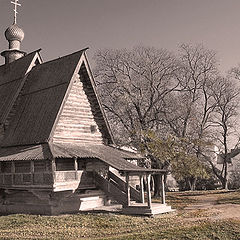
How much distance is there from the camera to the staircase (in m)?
21.1

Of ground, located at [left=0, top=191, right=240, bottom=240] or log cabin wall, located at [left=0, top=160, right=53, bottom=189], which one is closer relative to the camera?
ground, located at [left=0, top=191, right=240, bottom=240]

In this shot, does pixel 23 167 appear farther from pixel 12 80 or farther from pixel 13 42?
pixel 13 42

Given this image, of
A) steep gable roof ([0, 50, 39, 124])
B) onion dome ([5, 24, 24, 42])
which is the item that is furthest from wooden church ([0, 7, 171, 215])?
onion dome ([5, 24, 24, 42])

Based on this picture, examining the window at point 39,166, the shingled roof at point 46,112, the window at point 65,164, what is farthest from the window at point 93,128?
the window at point 39,166

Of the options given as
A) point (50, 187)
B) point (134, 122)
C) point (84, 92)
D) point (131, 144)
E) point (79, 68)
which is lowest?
point (50, 187)

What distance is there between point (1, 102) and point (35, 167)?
24.6 feet

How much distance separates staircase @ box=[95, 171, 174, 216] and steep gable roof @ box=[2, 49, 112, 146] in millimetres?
4292

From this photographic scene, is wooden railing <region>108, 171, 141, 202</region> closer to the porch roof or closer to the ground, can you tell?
the porch roof

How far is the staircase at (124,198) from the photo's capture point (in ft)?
69.2

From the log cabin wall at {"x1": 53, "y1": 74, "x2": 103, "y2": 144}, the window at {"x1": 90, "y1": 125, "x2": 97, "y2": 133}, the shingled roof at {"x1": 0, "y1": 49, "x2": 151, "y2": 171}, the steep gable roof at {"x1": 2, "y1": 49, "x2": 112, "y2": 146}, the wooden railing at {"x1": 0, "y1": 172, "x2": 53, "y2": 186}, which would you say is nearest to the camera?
the wooden railing at {"x1": 0, "y1": 172, "x2": 53, "y2": 186}

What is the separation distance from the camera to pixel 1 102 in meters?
28.3

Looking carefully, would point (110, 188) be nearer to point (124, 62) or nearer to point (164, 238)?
point (164, 238)

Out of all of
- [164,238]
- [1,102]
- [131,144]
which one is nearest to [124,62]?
[131,144]

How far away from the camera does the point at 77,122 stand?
85.2 feet
